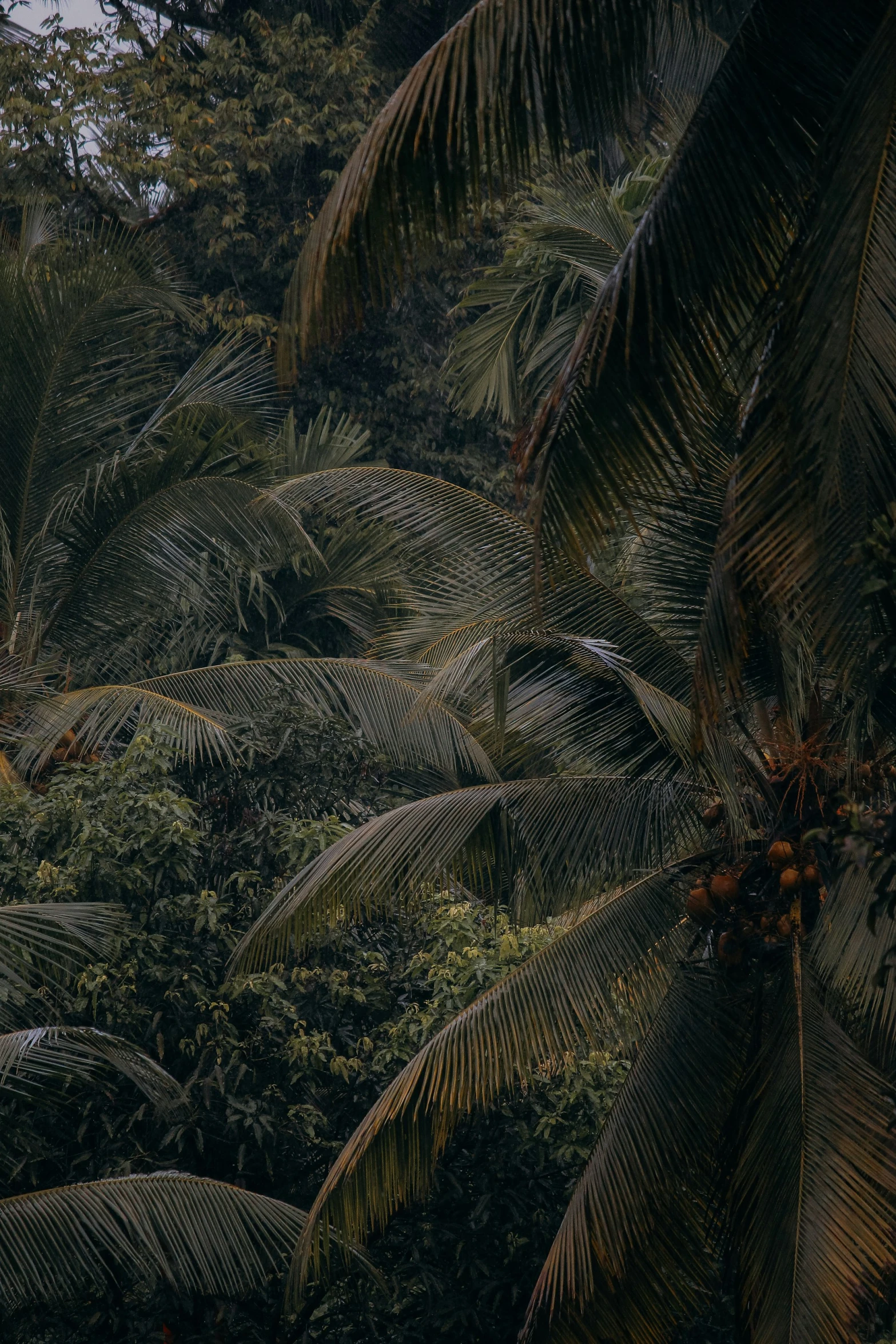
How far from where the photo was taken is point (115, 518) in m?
9.62

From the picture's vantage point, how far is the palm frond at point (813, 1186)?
4992 mm

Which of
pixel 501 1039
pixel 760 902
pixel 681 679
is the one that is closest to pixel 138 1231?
pixel 501 1039

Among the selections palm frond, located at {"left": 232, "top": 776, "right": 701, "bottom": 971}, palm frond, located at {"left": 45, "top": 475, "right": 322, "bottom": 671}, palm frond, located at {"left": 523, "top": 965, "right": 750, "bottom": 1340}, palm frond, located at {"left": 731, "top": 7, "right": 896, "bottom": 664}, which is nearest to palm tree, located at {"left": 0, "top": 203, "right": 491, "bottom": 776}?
palm frond, located at {"left": 45, "top": 475, "right": 322, "bottom": 671}

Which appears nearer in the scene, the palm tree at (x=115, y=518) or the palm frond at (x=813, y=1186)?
the palm frond at (x=813, y=1186)

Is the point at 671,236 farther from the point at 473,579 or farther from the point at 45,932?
the point at 45,932

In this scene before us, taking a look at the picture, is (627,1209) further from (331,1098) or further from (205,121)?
(205,121)

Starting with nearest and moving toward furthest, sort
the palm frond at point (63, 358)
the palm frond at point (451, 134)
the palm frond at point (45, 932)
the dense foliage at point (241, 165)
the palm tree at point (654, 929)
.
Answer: the palm frond at point (451, 134) < the palm tree at point (654, 929) < the palm frond at point (45, 932) < the palm frond at point (63, 358) < the dense foliage at point (241, 165)

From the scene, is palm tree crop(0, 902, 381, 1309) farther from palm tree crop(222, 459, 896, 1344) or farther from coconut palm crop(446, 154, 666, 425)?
coconut palm crop(446, 154, 666, 425)

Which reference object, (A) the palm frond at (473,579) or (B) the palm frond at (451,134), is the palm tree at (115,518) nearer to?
(A) the palm frond at (473,579)

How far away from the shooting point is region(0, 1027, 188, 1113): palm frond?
5.89m

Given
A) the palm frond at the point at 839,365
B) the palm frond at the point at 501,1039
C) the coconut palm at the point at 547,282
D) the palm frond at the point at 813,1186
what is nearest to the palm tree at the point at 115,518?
the coconut palm at the point at 547,282

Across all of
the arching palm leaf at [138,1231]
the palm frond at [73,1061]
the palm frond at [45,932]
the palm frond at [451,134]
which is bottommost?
the arching palm leaf at [138,1231]

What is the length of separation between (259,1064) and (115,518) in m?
3.96

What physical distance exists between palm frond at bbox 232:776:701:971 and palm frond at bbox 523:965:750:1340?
0.74 m
